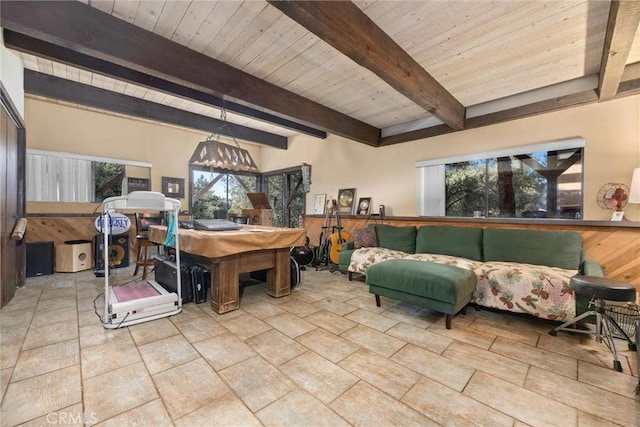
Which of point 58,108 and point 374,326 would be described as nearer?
point 374,326

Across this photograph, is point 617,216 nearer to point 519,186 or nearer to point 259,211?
point 519,186

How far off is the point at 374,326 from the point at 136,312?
236 centimetres

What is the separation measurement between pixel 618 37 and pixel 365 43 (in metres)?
1.80

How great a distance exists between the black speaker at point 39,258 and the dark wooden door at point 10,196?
0.56 m

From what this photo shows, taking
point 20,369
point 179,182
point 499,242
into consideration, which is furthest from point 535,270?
point 179,182

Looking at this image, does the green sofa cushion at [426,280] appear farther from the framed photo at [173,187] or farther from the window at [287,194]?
the framed photo at [173,187]

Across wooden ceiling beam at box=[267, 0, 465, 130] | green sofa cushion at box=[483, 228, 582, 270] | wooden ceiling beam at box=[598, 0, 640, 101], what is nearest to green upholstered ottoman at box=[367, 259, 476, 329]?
green sofa cushion at box=[483, 228, 582, 270]

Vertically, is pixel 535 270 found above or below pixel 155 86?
below

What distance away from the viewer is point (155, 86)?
3.07 meters

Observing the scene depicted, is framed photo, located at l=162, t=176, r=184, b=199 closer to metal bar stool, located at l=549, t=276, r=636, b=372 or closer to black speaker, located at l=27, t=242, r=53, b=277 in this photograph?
black speaker, located at l=27, t=242, r=53, b=277

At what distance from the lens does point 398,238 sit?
425 cm

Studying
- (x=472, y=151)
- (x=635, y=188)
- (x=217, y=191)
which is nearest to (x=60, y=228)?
(x=217, y=191)

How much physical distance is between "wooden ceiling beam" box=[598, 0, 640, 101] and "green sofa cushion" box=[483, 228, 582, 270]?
5.28ft

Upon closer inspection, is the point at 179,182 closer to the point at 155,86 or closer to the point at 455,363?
the point at 155,86
